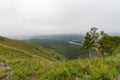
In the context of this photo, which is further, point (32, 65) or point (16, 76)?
point (32, 65)

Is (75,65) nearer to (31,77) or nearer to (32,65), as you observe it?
(31,77)

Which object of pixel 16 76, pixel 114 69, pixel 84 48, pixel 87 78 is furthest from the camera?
pixel 84 48

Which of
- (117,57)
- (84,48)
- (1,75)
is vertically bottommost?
(84,48)

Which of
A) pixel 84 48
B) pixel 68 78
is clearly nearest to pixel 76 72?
pixel 68 78

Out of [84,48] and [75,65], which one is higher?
[75,65]

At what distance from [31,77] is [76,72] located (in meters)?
2.55

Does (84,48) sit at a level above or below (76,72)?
below

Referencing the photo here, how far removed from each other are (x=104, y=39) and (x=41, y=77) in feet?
226

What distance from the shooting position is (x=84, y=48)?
10081 cm

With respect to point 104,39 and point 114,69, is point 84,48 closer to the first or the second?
point 104,39

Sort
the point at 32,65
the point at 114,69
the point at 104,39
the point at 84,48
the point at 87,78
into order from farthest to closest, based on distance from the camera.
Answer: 1. the point at 84,48
2. the point at 104,39
3. the point at 32,65
4. the point at 114,69
5. the point at 87,78

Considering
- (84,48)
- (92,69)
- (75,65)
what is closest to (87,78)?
(92,69)

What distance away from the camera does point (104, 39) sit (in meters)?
79.8

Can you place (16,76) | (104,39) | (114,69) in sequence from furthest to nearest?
(104,39)
(16,76)
(114,69)
